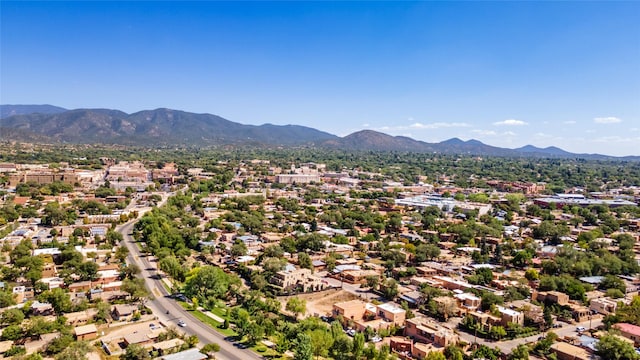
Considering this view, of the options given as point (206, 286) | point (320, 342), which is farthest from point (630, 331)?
point (206, 286)

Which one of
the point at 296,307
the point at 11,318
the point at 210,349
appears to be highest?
the point at 296,307

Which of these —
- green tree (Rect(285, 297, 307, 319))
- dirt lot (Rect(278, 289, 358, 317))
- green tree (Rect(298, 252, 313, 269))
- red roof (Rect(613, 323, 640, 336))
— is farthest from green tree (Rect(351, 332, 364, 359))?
green tree (Rect(298, 252, 313, 269))

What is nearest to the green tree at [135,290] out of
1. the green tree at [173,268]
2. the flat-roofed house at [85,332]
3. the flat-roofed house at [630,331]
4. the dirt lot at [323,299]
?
the green tree at [173,268]

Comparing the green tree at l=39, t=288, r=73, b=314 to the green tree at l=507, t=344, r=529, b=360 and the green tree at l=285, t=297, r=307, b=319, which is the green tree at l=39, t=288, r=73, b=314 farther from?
the green tree at l=507, t=344, r=529, b=360

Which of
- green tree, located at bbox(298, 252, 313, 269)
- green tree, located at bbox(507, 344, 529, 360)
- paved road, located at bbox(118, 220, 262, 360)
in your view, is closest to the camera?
green tree, located at bbox(507, 344, 529, 360)

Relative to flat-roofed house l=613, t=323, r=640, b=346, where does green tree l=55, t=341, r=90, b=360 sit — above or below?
below

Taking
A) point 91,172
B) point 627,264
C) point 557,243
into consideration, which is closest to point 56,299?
point 627,264

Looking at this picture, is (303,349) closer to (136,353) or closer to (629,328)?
(136,353)

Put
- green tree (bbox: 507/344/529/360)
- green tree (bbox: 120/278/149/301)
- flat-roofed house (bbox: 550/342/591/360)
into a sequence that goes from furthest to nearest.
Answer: green tree (bbox: 120/278/149/301), flat-roofed house (bbox: 550/342/591/360), green tree (bbox: 507/344/529/360)
